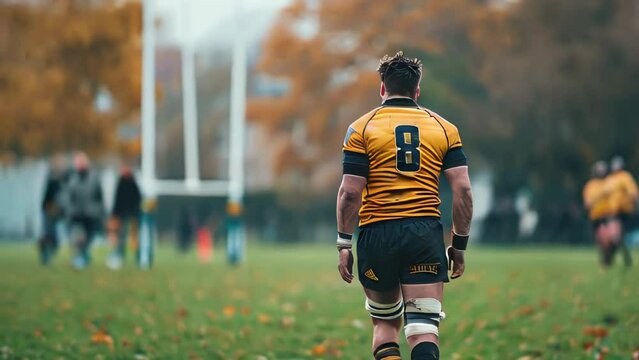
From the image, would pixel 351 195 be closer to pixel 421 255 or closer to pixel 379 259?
pixel 379 259

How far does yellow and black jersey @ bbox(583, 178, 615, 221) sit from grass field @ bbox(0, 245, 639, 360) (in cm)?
267

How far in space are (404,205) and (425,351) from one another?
2.60ft

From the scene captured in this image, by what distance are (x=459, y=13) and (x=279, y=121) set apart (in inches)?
382

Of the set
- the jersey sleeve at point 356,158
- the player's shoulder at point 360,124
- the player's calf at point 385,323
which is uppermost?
the player's shoulder at point 360,124

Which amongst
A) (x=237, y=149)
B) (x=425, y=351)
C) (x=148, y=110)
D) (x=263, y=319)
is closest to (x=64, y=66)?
(x=237, y=149)

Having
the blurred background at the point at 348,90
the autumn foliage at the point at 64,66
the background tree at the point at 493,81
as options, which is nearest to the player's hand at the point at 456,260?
the blurred background at the point at 348,90

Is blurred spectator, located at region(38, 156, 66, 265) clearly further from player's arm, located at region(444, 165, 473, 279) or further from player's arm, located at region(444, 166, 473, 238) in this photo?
player's arm, located at region(444, 166, 473, 238)

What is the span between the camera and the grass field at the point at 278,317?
955 centimetres

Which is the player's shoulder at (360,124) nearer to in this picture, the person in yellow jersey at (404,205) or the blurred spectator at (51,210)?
the person in yellow jersey at (404,205)

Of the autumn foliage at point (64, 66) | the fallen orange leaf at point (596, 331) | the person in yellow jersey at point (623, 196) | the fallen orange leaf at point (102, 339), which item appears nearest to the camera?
the fallen orange leaf at point (102, 339)

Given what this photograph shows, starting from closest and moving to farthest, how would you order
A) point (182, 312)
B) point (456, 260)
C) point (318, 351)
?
point (456, 260)
point (318, 351)
point (182, 312)

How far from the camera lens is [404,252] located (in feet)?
20.8

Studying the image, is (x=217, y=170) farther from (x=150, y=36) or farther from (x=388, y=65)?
(x=388, y=65)

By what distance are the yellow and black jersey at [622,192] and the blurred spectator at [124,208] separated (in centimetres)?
940
